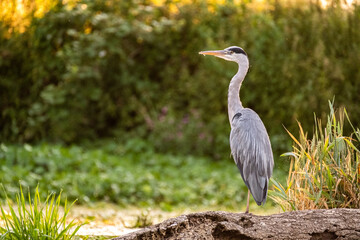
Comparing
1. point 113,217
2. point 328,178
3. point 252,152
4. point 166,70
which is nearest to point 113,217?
point 113,217

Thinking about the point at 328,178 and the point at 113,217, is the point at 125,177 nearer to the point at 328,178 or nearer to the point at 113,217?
the point at 113,217

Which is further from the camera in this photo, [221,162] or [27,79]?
[27,79]

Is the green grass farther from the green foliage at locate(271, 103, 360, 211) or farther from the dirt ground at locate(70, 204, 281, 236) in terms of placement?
the green foliage at locate(271, 103, 360, 211)

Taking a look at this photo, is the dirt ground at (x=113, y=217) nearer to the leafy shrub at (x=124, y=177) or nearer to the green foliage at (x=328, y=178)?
the leafy shrub at (x=124, y=177)

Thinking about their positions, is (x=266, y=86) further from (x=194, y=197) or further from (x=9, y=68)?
(x=9, y=68)

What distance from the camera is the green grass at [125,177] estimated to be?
277 inches

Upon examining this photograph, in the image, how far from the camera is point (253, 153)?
13.6ft

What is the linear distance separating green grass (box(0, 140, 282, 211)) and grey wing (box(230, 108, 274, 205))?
2862 millimetres

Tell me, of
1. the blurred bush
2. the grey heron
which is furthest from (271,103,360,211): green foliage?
the blurred bush

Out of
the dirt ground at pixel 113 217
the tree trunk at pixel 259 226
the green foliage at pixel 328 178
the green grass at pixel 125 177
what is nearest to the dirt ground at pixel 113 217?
the dirt ground at pixel 113 217

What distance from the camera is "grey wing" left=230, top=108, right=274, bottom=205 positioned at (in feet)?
13.2

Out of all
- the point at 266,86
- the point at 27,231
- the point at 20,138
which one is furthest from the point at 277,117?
the point at 27,231

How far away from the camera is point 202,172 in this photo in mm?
8422

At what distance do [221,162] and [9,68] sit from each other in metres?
4.29
